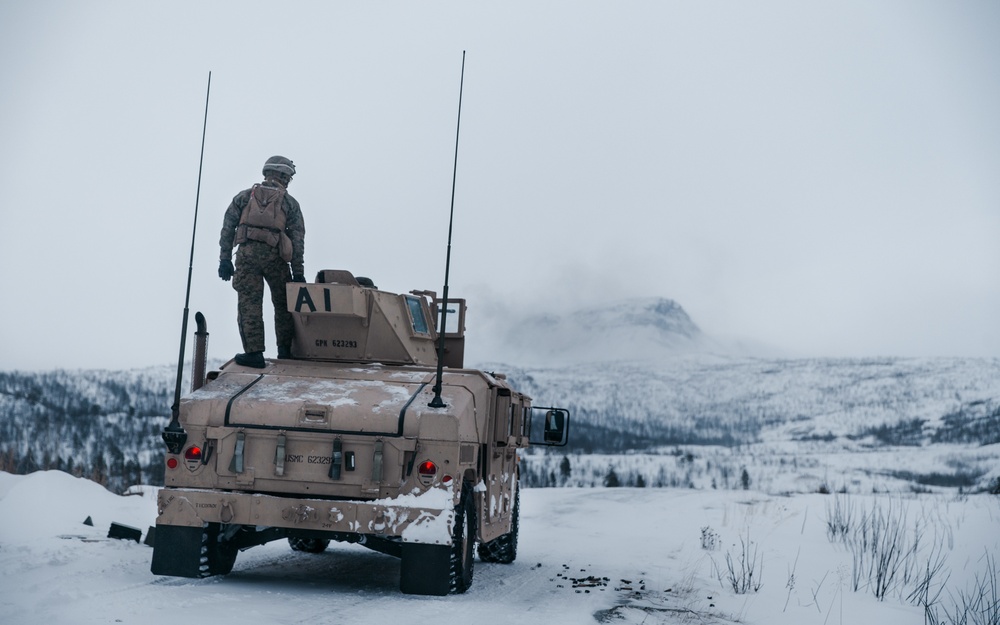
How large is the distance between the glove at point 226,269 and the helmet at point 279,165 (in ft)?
3.14

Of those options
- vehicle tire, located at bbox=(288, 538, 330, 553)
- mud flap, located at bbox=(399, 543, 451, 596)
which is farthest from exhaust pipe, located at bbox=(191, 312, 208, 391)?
vehicle tire, located at bbox=(288, 538, 330, 553)

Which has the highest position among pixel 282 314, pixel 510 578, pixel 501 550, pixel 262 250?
pixel 262 250

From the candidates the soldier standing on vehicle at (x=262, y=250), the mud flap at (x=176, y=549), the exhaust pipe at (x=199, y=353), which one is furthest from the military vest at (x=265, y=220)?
the mud flap at (x=176, y=549)

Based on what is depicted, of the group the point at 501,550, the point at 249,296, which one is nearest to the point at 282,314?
the point at 249,296

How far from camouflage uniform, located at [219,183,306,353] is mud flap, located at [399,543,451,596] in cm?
269

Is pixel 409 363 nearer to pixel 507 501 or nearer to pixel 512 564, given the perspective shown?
pixel 507 501

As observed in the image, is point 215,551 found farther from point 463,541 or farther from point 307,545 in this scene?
point 307,545

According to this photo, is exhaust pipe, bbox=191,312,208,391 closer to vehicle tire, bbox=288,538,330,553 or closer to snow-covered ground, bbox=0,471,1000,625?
snow-covered ground, bbox=0,471,1000,625

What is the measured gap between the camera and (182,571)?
9.01m

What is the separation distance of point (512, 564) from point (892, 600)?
14.0 feet

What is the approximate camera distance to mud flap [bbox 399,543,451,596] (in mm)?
8812

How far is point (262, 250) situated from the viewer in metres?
10.4

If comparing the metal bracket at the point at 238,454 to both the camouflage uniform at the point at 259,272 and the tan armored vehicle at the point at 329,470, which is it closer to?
the tan armored vehicle at the point at 329,470

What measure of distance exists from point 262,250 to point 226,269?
0.38m
